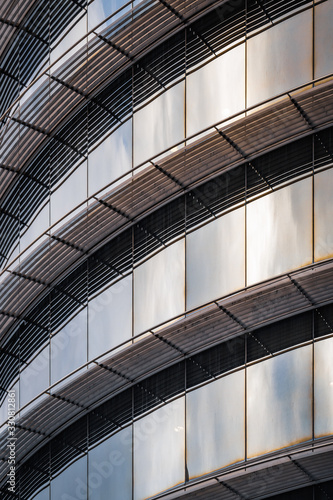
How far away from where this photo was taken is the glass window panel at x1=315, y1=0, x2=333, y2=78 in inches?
982

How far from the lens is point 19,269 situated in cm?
3098

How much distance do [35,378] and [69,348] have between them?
2.02 metres

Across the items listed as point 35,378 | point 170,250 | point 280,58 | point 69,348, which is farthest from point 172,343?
point 280,58

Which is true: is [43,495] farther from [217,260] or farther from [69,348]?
[217,260]

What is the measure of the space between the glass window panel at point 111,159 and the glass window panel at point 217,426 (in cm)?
707

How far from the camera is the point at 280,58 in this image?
25812 millimetres

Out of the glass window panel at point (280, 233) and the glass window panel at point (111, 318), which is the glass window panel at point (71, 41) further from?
the glass window panel at point (280, 233)

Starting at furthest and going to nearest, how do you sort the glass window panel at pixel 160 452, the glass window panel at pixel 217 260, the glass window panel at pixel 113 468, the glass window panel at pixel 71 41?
the glass window panel at pixel 71 41, the glass window panel at pixel 113 468, the glass window panel at pixel 160 452, the glass window panel at pixel 217 260

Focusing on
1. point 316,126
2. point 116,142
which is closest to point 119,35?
point 116,142

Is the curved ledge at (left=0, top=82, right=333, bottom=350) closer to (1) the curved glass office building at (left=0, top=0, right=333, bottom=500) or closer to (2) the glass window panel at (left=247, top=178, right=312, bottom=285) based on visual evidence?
(1) the curved glass office building at (left=0, top=0, right=333, bottom=500)

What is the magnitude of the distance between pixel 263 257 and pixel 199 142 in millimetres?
3715

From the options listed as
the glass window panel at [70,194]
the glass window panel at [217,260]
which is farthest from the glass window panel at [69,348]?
the glass window panel at [217,260]

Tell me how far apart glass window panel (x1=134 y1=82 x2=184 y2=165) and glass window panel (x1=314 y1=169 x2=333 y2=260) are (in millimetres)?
4599

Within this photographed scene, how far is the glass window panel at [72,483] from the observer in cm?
2925
